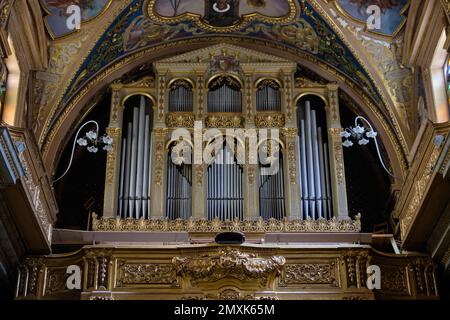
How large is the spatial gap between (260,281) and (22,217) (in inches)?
156

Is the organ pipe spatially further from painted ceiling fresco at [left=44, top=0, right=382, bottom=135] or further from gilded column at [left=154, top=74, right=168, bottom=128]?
painted ceiling fresco at [left=44, top=0, right=382, bottom=135]

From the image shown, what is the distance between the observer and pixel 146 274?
14.4 m

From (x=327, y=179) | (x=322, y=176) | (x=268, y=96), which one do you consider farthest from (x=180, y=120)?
(x=327, y=179)

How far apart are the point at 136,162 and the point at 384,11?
556 centimetres

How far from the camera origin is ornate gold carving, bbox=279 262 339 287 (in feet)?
47.3

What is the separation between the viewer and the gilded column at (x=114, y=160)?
53.9 feet

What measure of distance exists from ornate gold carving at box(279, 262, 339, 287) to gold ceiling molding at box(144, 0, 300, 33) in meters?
5.45

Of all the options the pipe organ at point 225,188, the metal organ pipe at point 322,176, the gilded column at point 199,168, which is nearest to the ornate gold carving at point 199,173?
the gilded column at point 199,168

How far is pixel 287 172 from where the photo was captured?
16.9 meters

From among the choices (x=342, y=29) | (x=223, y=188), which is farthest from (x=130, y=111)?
(x=342, y=29)
